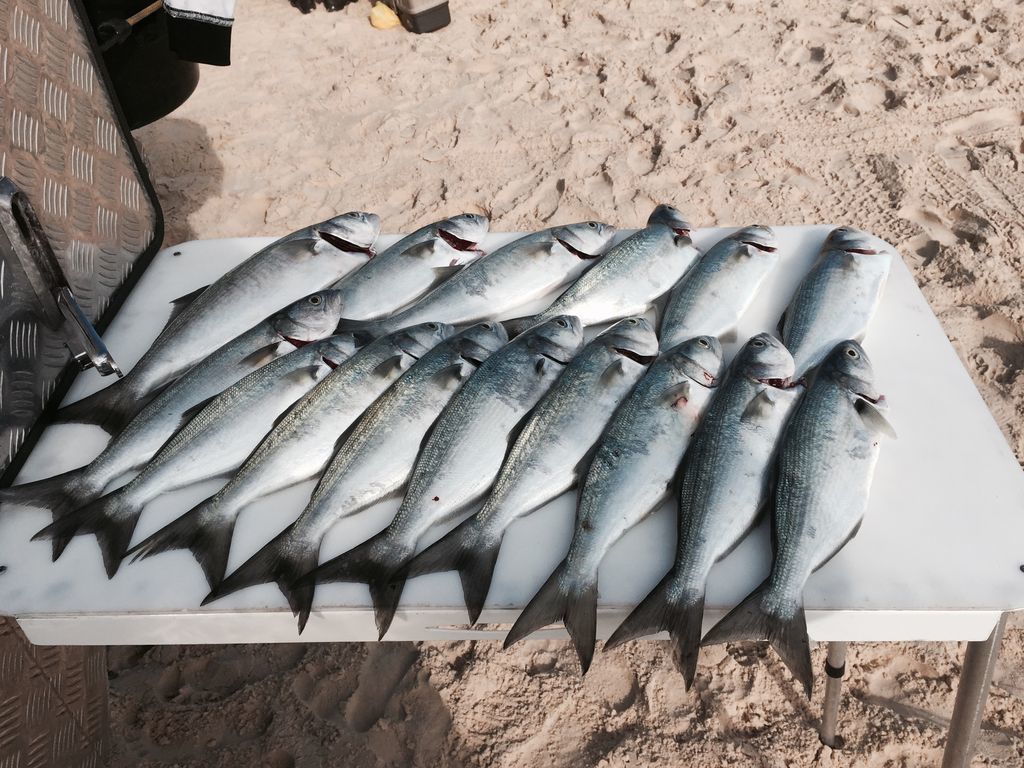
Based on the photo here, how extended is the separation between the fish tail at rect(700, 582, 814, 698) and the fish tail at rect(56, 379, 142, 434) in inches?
56.3

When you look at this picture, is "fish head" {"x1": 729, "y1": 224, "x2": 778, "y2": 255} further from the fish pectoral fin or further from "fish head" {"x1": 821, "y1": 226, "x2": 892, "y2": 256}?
the fish pectoral fin

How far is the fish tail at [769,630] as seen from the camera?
128 cm

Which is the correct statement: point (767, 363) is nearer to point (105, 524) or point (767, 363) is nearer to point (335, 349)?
point (335, 349)

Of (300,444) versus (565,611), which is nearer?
(565,611)

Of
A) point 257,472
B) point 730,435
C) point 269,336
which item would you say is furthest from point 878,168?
point 257,472

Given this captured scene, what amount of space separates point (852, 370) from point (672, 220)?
2.45 ft

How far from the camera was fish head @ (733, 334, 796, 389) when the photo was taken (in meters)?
1.66

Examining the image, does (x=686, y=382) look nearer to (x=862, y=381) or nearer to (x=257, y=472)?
(x=862, y=381)

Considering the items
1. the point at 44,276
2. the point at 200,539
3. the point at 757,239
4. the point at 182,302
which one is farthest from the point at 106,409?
the point at 757,239

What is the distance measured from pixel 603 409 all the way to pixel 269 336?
882mm

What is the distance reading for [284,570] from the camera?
145cm

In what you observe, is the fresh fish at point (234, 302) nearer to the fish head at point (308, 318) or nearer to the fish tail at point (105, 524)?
the fish head at point (308, 318)

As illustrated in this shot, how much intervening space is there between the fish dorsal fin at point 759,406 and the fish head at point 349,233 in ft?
3.96

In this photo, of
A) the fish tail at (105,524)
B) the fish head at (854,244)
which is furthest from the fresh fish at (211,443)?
the fish head at (854,244)
